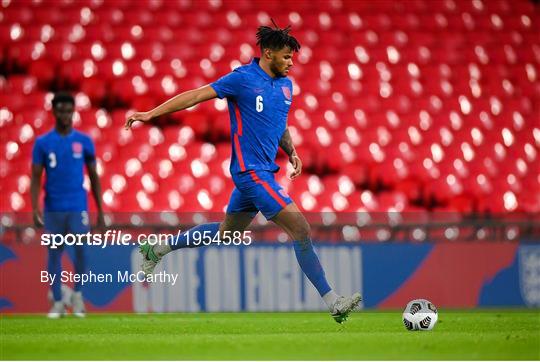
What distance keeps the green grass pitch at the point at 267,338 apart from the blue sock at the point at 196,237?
509 millimetres

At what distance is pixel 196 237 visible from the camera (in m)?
5.50

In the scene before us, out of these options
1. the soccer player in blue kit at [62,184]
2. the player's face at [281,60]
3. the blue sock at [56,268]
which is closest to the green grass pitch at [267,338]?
the blue sock at [56,268]

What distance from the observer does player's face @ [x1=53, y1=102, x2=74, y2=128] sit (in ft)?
22.5

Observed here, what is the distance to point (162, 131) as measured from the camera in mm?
10078

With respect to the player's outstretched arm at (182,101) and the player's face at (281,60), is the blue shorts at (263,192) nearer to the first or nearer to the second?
the player's outstretched arm at (182,101)

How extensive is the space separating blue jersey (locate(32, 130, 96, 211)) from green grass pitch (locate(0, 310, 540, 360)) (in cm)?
87

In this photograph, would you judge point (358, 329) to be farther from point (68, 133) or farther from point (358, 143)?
point (358, 143)

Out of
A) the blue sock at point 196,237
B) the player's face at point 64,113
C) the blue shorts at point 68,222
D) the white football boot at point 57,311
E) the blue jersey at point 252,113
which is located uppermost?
the player's face at point 64,113

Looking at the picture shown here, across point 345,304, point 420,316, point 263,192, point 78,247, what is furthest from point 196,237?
point 78,247

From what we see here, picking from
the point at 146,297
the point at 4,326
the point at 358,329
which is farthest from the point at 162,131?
the point at 358,329

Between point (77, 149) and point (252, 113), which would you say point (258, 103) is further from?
point (77, 149)

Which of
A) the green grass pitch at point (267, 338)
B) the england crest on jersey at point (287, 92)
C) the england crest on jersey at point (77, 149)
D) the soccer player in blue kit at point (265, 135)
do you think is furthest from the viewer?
the england crest on jersey at point (77, 149)

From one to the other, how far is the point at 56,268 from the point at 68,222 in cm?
35

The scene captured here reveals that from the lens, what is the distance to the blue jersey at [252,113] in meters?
5.12
